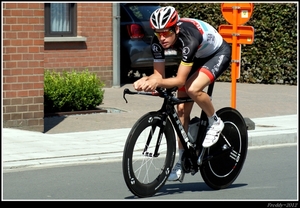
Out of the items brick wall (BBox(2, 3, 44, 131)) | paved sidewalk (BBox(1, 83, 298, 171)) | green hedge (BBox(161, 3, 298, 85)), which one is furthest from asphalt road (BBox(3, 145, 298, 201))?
green hedge (BBox(161, 3, 298, 85))

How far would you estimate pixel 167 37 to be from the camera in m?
6.91

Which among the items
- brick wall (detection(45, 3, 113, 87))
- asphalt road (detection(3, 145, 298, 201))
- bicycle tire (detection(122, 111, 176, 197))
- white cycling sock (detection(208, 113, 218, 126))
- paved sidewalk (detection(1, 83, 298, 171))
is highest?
brick wall (detection(45, 3, 113, 87))

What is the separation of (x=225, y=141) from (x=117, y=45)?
32.3 ft

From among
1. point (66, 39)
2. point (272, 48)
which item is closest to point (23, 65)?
point (66, 39)

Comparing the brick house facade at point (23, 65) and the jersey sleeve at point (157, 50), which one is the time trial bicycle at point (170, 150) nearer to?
the jersey sleeve at point (157, 50)

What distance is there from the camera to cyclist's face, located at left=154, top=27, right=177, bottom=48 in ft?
22.6

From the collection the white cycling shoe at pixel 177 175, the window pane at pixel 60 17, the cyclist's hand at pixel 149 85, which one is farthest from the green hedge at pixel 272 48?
the cyclist's hand at pixel 149 85

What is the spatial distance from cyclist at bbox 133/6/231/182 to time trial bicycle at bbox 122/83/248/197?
121 mm

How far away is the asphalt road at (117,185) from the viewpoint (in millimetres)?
7438

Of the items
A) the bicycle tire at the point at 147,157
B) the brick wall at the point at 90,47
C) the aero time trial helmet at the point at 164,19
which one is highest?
the aero time trial helmet at the point at 164,19

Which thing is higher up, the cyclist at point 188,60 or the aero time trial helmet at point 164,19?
the aero time trial helmet at point 164,19

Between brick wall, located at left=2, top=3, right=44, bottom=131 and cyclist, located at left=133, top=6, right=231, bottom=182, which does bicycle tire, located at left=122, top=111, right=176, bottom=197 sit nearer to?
cyclist, located at left=133, top=6, right=231, bottom=182

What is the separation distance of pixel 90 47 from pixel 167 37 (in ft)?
33.9

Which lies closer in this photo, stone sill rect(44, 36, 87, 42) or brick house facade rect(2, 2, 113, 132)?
brick house facade rect(2, 2, 113, 132)
